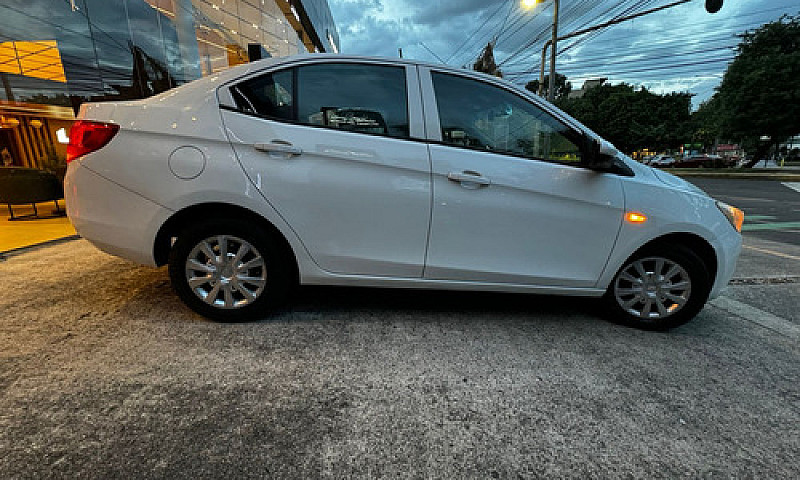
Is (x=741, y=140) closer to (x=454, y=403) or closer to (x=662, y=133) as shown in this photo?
(x=662, y=133)

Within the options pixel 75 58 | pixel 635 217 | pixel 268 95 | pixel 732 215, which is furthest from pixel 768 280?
pixel 75 58

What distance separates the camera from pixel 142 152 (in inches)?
90.4

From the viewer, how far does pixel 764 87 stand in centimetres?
2212

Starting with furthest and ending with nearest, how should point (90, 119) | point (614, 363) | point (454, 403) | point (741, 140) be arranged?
point (741, 140)
point (90, 119)
point (614, 363)
point (454, 403)

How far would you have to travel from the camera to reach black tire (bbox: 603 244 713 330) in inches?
103

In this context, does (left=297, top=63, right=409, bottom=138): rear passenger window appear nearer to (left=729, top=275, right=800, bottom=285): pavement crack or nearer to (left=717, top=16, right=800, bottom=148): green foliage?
(left=729, top=275, right=800, bottom=285): pavement crack

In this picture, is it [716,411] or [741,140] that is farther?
[741,140]

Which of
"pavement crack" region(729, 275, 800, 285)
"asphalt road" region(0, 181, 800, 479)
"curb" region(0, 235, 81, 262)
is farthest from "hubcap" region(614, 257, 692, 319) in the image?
"curb" region(0, 235, 81, 262)

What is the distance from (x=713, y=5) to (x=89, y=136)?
12850mm

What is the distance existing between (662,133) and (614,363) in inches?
1863

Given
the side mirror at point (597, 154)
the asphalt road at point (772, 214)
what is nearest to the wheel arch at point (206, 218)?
the side mirror at point (597, 154)

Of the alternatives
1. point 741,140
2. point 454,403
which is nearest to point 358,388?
point 454,403

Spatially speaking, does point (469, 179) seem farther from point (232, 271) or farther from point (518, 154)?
point (232, 271)

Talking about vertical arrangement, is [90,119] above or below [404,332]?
above
